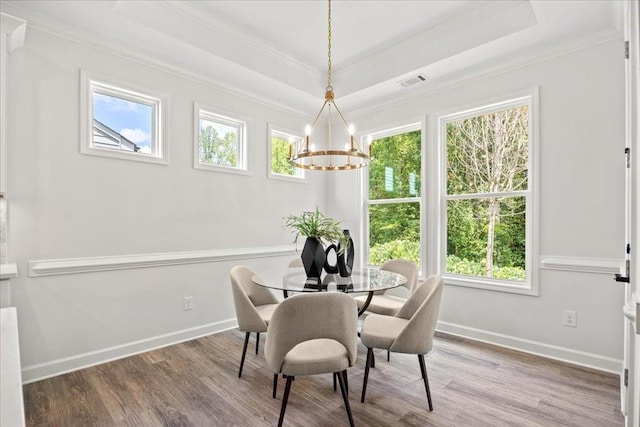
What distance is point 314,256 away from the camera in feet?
8.71

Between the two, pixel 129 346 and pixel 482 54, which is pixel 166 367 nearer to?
pixel 129 346

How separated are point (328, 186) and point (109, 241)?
9.72ft

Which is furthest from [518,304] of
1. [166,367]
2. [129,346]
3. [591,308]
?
[129,346]

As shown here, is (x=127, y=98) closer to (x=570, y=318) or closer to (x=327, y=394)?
(x=327, y=394)

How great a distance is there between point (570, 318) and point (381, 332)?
1.87 m

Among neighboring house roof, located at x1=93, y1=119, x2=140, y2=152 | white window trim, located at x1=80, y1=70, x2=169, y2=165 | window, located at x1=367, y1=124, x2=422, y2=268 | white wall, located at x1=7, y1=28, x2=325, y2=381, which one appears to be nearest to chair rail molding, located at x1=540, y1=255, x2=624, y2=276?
window, located at x1=367, y1=124, x2=422, y2=268

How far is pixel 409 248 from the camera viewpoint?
414 cm

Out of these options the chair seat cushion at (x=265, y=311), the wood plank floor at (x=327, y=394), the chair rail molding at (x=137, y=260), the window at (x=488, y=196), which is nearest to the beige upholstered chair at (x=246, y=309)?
the chair seat cushion at (x=265, y=311)

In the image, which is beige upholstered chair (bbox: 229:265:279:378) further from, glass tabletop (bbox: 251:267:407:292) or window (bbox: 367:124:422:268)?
window (bbox: 367:124:422:268)

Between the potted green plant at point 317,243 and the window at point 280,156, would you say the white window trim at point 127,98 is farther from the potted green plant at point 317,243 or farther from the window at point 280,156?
the potted green plant at point 317,243

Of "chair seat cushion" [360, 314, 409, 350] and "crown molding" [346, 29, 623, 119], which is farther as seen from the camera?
"crown molding" [346, 29, 623, 119]

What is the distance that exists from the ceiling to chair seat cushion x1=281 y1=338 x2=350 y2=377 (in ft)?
9.04

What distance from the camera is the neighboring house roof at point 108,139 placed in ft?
9.88

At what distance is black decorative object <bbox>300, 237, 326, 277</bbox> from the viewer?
2662 millimetres
